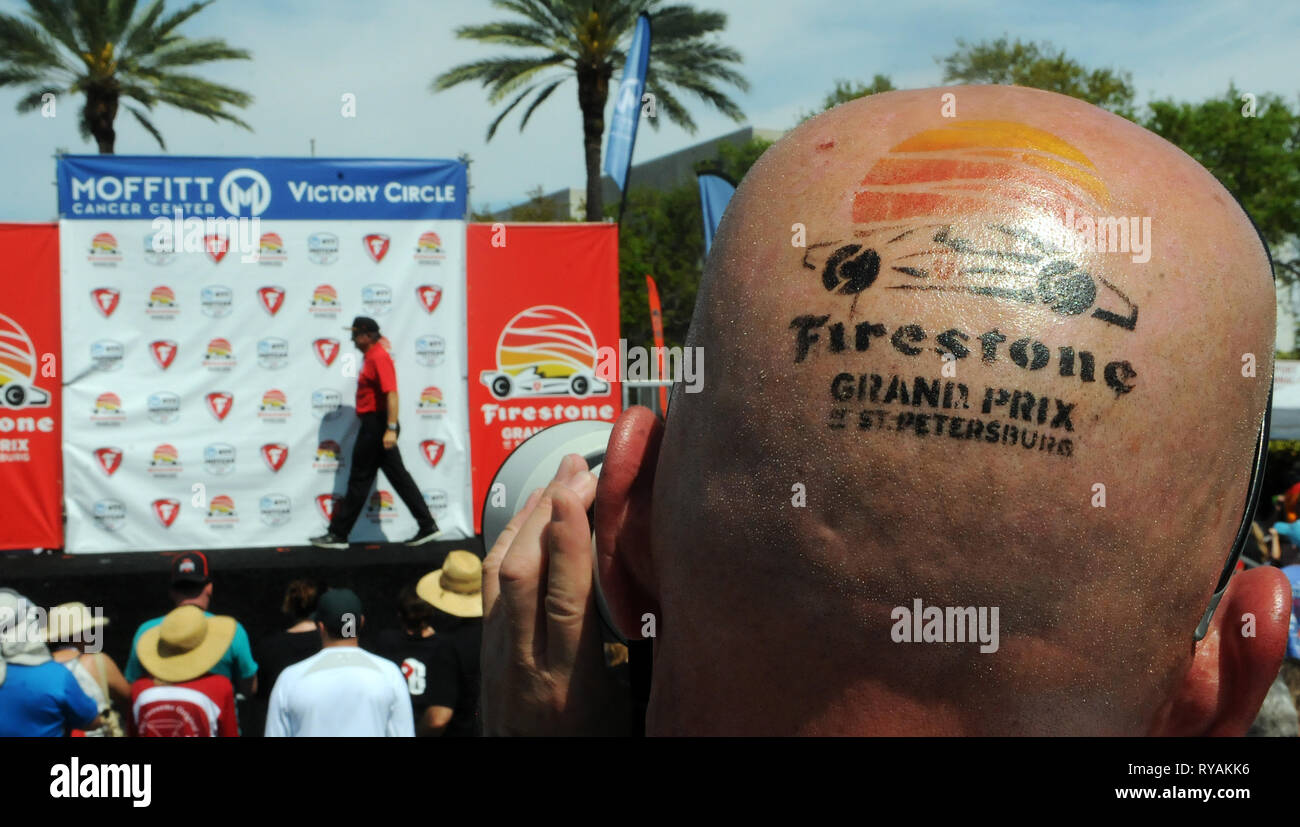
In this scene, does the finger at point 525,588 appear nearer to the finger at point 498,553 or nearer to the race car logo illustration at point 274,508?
the finger at point 498,553

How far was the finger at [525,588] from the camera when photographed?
1398 mm

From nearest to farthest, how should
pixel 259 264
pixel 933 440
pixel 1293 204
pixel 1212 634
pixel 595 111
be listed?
pixel 933 440
pixel 1212 634
pixel 259 264
pixel 595 111
pixel 1293 204

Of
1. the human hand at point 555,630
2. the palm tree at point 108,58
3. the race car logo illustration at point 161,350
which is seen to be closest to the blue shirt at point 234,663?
the race car logo illustration at point 161,350

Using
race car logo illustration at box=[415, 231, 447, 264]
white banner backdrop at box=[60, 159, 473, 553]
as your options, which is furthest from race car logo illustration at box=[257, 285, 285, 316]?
race car logo illustration at box=[415, 231, 447, 264]

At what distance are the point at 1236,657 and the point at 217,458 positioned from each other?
808 centimetres

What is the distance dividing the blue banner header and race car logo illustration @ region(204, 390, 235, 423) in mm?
1401

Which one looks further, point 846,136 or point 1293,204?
point 1293,204

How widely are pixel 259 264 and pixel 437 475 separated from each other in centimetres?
218

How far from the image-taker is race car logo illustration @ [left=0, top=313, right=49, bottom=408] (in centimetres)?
783

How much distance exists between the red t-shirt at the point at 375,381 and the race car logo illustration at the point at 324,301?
0.55 metres

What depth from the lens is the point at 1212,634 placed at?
A: 955 millimetres

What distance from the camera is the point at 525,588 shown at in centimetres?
140
